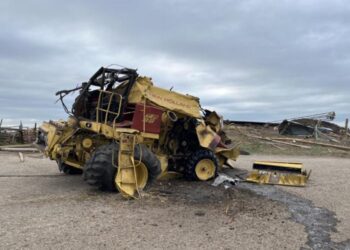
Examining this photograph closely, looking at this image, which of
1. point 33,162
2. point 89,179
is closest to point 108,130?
point 89,179

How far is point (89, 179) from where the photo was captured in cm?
950

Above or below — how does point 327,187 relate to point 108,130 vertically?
below

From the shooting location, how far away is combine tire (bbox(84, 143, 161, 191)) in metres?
9.34

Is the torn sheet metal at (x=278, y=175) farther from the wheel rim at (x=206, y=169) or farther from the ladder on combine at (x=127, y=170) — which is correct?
the ladder on combine at (x=127, y=170)

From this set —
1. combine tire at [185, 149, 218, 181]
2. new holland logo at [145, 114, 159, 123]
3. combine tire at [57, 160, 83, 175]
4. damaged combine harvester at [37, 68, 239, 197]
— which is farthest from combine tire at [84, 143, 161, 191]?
combine tire at [57, 160, 83, 175]

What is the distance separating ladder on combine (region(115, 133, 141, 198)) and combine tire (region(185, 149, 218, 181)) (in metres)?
2.56

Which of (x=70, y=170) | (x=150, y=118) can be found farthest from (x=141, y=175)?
(x=70, y=170)

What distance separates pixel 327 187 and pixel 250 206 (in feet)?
12.0

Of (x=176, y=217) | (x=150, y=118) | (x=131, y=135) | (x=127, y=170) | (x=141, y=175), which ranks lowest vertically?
(x=176, y=217)

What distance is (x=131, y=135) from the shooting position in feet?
31.9

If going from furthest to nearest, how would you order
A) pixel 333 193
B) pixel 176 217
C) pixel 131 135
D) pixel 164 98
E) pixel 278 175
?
pixel 278 175 < pixel 164 98 < pixel 333 193 < pixel 131 135 < pixel 176 217

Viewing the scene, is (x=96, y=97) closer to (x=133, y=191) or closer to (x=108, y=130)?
(x=108, y=130)

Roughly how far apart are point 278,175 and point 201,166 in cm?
205

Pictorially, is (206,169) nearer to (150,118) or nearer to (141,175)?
(150,118)
